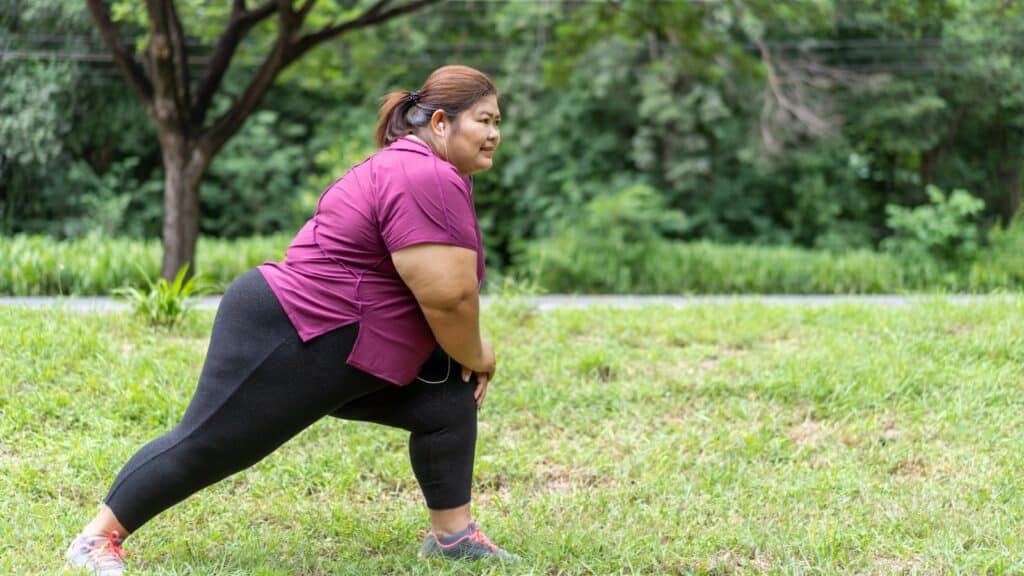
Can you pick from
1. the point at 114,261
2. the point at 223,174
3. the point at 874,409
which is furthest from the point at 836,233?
the point at 874,409

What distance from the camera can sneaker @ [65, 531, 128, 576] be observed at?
313 centimetres

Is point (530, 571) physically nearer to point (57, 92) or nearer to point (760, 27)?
point (760, 27)

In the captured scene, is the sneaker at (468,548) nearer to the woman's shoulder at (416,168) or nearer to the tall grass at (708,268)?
the woman's shoulder at (416,168)

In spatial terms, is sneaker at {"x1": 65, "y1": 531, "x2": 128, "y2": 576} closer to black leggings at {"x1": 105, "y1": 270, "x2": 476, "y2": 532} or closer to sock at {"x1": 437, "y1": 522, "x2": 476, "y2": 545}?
black leggings at {"x1": 105, "y1": 270, "x2": 476, "y2": 532}

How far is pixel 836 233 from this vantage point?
18.8 metres

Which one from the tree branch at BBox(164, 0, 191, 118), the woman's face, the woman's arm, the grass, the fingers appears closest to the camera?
the woman's arm

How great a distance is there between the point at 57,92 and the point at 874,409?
16.6 meters

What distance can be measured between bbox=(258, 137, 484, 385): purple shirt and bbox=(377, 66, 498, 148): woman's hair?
147 millimetres

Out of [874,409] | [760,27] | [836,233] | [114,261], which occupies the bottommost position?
[836,233]

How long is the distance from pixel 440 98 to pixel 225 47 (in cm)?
638

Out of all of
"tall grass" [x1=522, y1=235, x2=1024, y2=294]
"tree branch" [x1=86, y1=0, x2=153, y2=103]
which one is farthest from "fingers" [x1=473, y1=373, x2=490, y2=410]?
"tall grass" [x1=522, y1=235, x2=1024, y2=294]

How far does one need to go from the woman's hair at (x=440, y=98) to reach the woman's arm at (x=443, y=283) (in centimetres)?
47

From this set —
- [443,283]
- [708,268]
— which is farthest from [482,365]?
[708,268]

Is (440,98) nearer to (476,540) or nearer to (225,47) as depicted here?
(476,540)
